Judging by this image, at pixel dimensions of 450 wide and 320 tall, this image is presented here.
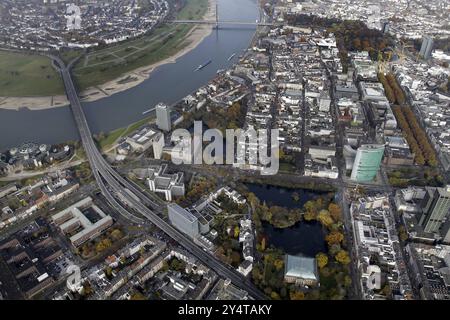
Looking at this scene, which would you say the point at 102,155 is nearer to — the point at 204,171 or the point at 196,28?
the point at 204,171

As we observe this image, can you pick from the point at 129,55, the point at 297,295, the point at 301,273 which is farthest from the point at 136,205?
the point at 129,55

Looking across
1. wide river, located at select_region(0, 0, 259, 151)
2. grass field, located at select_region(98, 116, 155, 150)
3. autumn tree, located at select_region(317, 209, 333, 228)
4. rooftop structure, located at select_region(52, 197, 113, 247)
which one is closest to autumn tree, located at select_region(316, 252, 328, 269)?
autumn tree, located at select_region(317, 209, 333, 228)

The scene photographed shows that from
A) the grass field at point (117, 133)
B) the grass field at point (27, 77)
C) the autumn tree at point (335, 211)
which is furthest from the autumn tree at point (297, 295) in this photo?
the grass field at point (27, 77)

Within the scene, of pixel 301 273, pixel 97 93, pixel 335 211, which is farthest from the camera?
pixel 97 93

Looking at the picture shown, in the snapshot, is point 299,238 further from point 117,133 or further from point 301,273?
point 117,133

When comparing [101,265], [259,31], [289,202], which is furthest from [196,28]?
[101,265]

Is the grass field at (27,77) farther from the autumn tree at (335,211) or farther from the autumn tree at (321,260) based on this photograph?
the autumn tree at (321,260)
